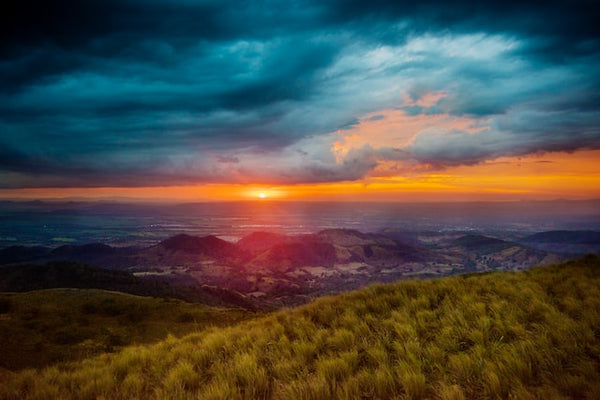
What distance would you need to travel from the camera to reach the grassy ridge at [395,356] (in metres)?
5.73

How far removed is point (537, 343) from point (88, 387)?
10.0 meters

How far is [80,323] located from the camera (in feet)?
56.5

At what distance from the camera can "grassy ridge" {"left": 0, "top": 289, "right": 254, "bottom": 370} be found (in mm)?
12812

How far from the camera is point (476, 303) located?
31.6 ft

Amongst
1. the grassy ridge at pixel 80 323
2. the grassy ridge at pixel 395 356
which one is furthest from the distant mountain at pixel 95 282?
the grassy ridge at pixel 395 356

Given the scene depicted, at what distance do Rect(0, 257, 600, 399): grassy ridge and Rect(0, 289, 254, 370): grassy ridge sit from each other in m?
3.71

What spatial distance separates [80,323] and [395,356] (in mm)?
17574

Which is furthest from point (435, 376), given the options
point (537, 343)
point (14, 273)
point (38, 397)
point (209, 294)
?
point (14, 273)

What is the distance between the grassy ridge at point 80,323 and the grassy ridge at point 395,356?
3.71 meters

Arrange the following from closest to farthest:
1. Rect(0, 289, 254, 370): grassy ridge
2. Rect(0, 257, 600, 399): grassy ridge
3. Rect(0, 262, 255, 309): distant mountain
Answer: Rect(0, 257, 600, 399): grassy ridge < Rect(0, 289, 254, 370): grassy ridge < Rect(0, 262, 255, 309): distant mountain

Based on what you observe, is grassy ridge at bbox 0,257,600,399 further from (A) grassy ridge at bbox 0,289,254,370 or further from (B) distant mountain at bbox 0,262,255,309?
(B) distant mountain at bbox 0,262,255,309

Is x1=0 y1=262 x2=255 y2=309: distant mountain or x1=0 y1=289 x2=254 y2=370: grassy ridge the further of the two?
x1=0 y1=262 x2=255 y2=309: distant mountain

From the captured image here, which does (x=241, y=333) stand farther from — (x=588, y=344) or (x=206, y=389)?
(x=588, y=344)

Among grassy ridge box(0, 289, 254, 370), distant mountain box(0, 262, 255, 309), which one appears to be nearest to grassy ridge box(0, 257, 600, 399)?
grassy ridge box(0, 289, 254, 370)
